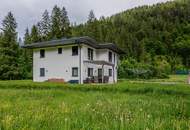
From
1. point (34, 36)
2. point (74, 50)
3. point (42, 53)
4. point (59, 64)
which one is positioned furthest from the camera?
point (34, 36)

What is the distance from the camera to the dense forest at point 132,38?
52.0 metres

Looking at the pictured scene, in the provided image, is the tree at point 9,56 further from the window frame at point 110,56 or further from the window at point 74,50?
the window frame at point 110,56

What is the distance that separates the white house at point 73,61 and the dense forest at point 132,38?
35.6 ft

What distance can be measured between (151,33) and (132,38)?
767 inches

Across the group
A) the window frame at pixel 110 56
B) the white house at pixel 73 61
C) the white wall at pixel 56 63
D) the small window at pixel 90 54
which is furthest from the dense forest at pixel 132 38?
the window frame at pixel 110 56

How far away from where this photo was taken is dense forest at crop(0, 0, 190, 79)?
171ft

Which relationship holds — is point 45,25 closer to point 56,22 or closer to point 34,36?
point 56,22

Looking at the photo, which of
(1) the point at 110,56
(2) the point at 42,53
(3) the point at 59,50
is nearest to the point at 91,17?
(1) the point at 110,56

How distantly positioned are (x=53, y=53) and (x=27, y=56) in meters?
26.4

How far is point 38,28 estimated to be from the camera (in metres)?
76.4

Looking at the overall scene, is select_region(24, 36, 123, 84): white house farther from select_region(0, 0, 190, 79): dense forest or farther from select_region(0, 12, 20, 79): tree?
select_region(0, 0, 190, 79): dense forest

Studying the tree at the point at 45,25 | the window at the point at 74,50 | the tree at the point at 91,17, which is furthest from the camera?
the tree at the point at 91,17

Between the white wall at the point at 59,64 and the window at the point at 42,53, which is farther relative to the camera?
the window at the point at 42,53

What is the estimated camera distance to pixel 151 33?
11125cm
